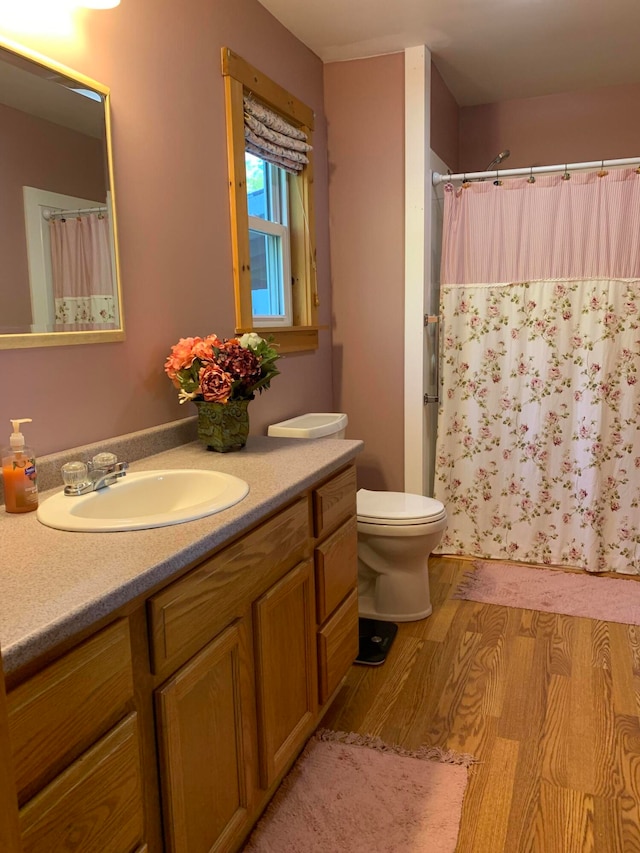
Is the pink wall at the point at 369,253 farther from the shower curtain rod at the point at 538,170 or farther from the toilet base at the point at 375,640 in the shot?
the toilet base at the point at 375,640

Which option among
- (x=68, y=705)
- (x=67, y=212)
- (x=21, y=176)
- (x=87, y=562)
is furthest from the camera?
(x=67, y=212)

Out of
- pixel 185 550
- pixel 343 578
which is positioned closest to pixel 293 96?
pixel 343 578

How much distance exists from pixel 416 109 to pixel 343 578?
6.70 feet

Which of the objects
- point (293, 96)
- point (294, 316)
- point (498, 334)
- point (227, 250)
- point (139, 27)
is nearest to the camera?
point (139, 27)

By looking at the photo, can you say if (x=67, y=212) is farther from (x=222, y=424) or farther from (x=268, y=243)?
(x=268, y=243)

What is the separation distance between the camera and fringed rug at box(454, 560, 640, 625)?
8.95 ft

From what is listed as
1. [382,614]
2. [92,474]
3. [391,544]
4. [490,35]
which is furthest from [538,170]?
[92,474]

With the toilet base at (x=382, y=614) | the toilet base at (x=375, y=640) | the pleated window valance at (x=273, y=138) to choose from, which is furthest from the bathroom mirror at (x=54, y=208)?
the toilet base at (x=382, y=614)

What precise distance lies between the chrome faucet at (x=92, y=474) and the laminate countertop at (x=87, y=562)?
69 millimetres

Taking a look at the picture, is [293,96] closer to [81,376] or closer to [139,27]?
[139,27]

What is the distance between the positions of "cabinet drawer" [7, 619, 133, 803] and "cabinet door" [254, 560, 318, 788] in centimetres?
47

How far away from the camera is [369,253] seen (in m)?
3.10

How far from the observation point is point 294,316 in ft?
9.49

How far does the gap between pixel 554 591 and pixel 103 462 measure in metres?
2.12
